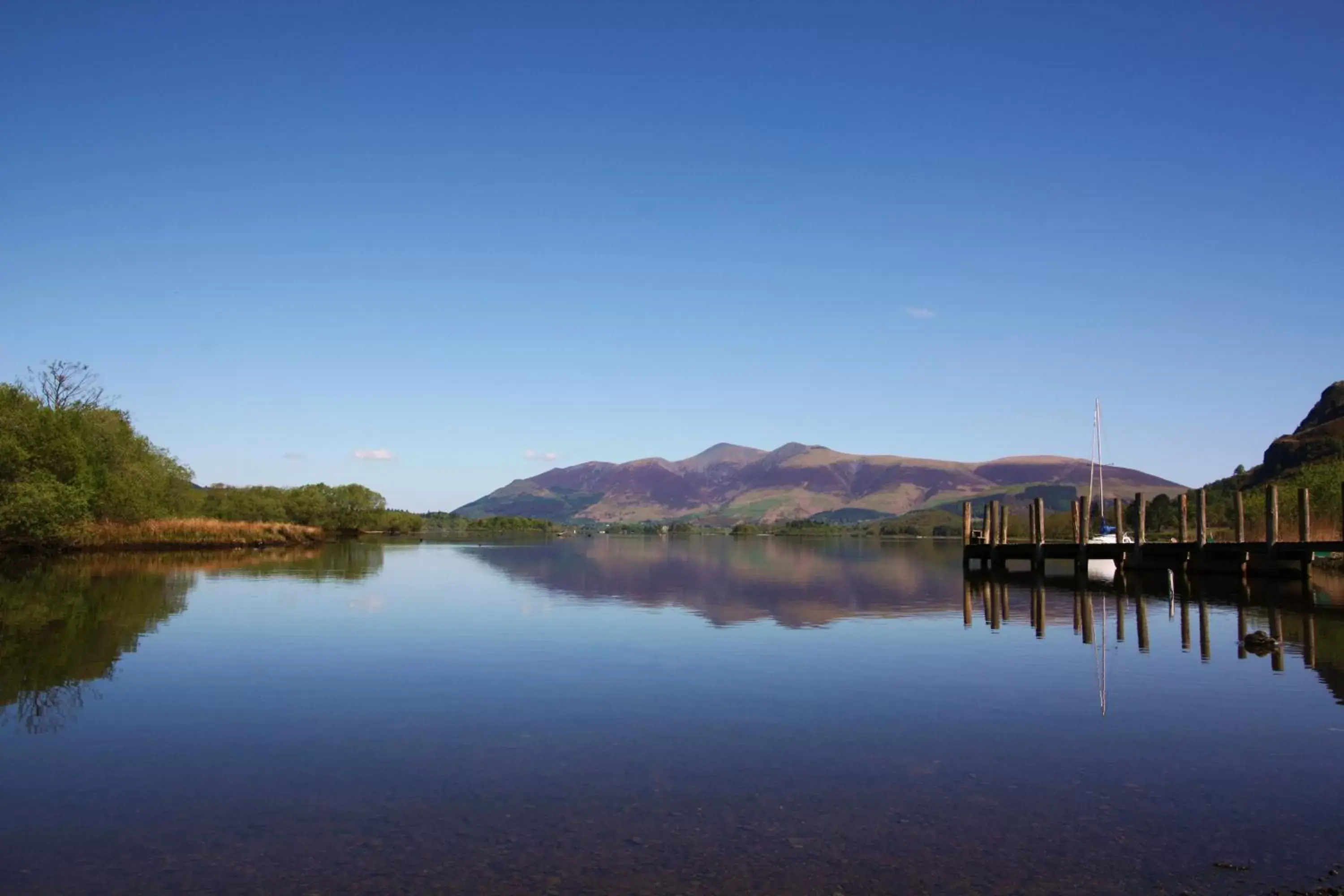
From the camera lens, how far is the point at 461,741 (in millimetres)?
16047

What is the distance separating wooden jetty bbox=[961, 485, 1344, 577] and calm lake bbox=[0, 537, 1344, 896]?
15398 mm

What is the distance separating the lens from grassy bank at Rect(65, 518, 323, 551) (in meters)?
72.6

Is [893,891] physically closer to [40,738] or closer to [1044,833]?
[1044,833]

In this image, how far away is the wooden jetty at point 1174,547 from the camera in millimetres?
47781

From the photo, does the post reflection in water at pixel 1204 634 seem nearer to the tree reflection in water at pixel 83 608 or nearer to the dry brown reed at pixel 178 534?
the tree reflection in water at pixel 83 608

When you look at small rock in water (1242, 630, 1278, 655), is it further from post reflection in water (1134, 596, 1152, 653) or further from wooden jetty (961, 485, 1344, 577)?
wooden jetty (961, 485, 1344, 577)

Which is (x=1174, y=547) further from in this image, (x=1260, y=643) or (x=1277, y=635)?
(x=1260, y=643)

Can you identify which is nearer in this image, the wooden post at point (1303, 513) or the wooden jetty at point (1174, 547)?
the wooden post at point (1303, 513)

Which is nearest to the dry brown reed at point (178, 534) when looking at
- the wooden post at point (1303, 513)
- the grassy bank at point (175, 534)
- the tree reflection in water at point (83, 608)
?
the grassy bank at point (175, 534)

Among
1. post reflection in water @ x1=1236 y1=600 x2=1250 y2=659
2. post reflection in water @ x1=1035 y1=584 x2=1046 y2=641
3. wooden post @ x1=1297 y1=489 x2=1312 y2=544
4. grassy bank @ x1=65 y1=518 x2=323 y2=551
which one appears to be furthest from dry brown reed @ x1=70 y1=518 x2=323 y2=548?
wooden post @ x1=1297 y1=489 x2=1312 y2=544

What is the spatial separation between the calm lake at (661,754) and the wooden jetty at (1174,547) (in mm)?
15398

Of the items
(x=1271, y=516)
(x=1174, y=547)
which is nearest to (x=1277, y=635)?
(x=1271, y=516)

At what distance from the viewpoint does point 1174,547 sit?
55594 mm

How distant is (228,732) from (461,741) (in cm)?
438
